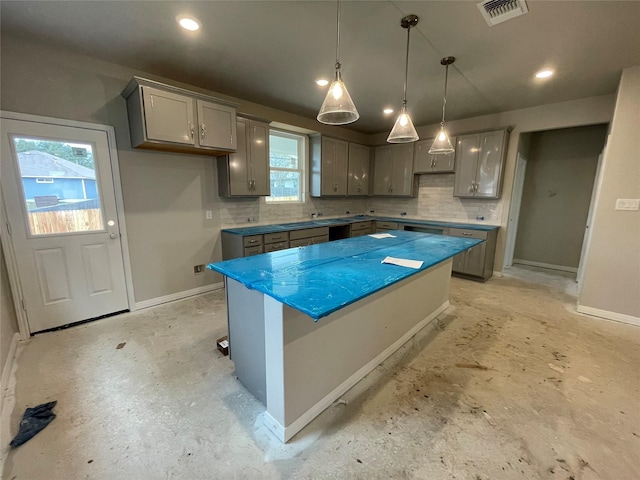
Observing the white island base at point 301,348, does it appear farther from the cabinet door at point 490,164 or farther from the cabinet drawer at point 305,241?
the cabinet door at point 490,164

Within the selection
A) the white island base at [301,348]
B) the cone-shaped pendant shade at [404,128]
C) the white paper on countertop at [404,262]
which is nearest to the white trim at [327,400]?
the white island base at [301,348]

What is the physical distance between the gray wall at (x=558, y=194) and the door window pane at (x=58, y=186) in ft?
22.7

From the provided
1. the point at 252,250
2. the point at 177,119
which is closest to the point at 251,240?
the point at 252,250

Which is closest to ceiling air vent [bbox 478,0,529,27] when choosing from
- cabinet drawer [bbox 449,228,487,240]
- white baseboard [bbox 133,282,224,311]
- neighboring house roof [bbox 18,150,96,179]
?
cabinet drawer [bbox 449,228,487,240]

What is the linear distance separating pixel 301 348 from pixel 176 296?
258 centimetres

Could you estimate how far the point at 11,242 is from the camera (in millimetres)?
2340

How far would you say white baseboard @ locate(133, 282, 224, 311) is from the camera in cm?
313

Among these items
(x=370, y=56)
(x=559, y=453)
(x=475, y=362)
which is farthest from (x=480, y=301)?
A: (x=370, y=56)

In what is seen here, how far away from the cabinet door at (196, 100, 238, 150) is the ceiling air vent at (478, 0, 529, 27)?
2.58 metres

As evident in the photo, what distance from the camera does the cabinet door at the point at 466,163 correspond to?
4287 millimetres

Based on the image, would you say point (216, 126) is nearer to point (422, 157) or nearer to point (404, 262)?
point (404, 262)

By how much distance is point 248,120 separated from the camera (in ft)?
11.7

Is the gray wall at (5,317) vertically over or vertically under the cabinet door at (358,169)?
under

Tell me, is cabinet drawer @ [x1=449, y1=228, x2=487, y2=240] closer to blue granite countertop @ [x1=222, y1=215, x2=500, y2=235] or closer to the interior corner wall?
blue granite countertop @ [x1=222, y1=215, x2=500, y2=235]
